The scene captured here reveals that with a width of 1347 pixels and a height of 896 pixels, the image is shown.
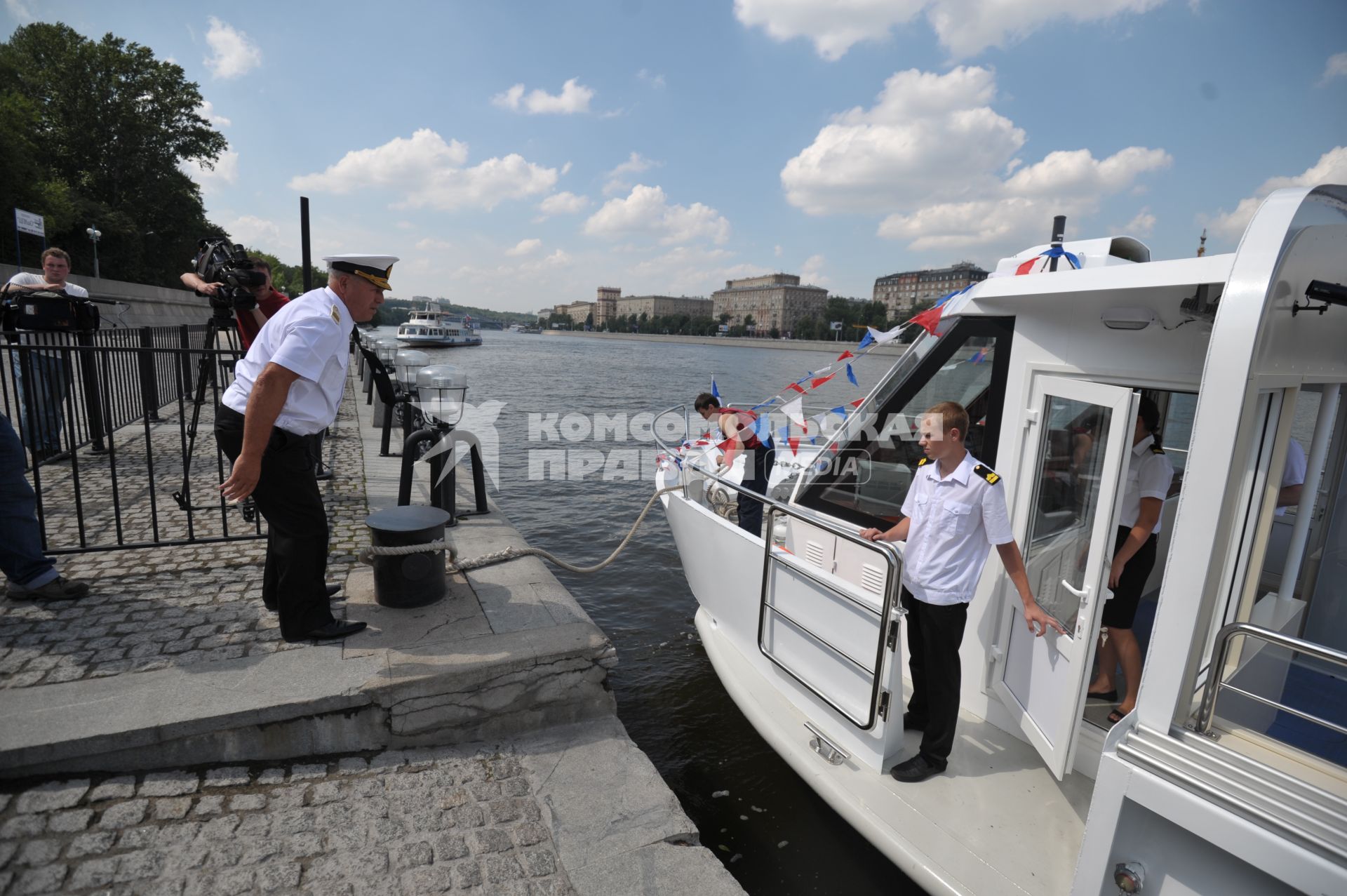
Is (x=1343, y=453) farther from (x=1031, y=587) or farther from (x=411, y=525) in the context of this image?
(x=411, y=525)

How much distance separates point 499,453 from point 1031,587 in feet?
42.0

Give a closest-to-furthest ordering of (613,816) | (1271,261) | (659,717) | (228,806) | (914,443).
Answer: (1271,261), (228,806), (613,816), (914,443), (659,717)

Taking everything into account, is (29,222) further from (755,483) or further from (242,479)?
(755,483)

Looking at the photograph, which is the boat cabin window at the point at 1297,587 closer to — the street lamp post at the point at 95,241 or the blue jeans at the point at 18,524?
the blue jeans at the point at 18,524

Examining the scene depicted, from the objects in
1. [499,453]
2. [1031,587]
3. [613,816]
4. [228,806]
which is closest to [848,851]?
[613,816]

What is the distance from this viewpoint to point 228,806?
257cm

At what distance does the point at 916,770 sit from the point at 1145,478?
6.18 feet

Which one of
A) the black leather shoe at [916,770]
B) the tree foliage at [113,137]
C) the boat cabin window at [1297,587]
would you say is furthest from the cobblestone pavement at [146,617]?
the tree foliage at [113,137]

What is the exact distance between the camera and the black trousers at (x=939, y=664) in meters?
3.08

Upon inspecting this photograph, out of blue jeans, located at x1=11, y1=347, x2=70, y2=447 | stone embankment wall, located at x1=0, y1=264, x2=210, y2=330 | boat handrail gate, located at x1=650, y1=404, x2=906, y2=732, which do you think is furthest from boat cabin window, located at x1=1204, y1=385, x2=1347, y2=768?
stone embankment wall, located at x1=0, y1=264, x2=210, y2=330

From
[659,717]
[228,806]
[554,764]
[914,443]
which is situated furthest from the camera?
[659,717]

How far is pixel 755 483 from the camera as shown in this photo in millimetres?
6508

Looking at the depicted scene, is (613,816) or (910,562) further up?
(910,562)

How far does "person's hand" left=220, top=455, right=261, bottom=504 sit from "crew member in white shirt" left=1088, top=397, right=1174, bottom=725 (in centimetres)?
414
